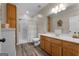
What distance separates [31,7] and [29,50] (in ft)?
2.51

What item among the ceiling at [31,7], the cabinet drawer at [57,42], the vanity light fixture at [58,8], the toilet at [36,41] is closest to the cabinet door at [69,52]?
the cabinet drawer at [57,42]

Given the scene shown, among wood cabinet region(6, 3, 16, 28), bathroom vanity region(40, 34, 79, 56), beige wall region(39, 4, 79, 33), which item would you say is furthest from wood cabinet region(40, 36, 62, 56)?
wood cabinet region(6, 3, 16, 28)

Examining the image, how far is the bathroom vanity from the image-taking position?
80.0 inches

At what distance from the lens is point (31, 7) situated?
2141 mm

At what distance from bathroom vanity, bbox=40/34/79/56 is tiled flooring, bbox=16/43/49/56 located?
10cm

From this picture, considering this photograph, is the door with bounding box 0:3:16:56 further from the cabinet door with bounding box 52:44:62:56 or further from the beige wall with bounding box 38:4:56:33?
the cabinet door with bounding box 52:44:62:56

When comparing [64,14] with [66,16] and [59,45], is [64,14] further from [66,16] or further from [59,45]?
[59,45]

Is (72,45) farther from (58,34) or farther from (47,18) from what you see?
(47,18)

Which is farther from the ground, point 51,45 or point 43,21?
point 43,21

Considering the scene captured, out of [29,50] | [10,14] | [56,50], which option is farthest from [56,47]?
[10,14]

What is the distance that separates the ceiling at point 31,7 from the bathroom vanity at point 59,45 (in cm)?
45

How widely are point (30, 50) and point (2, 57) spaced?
495 mm

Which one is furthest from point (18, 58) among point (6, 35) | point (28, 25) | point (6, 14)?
point (6, 14)

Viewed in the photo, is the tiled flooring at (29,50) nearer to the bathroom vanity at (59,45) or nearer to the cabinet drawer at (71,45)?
the bathroom vanity at (59,45)
